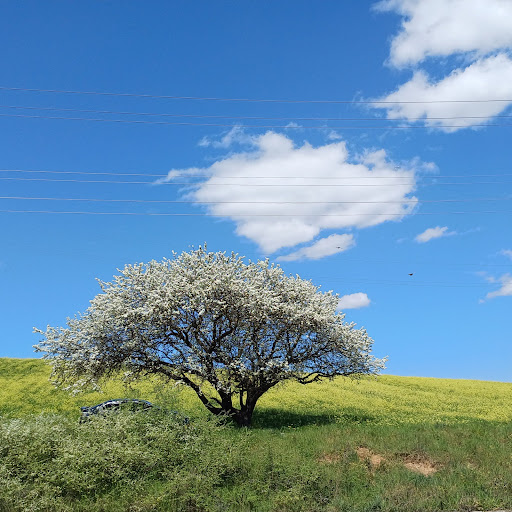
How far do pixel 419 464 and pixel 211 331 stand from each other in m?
14.7

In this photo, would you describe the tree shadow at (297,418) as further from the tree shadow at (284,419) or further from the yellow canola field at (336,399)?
the yellow canola field at (336,399)

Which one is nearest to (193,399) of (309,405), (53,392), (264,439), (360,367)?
(309,405)

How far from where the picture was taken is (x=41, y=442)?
60.1 ft

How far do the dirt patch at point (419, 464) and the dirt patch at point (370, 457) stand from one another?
39.6 inches

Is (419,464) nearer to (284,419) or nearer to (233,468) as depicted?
(233,468)

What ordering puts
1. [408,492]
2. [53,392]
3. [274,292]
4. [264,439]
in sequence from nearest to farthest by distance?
[408,492] → [264,439] → [274,292] → [53,392]

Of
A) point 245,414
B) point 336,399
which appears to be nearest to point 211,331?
point 245,414

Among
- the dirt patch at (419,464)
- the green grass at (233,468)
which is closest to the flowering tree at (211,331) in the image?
the green grass at (233,468)

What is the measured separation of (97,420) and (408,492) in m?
11.5

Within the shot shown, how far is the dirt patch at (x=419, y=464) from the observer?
20625 mm

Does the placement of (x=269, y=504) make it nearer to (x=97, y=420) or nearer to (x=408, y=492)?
(x=408, y=492)

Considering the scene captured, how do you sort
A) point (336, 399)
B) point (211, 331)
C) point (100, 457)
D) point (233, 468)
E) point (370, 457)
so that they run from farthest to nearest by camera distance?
1. point (336, 399)
2. point (211, 331)
3. point (370, 457)
4. point (233, 468)
5. point (100, 457)

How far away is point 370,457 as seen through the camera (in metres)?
21.8

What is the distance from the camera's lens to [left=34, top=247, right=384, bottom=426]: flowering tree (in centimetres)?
3081
